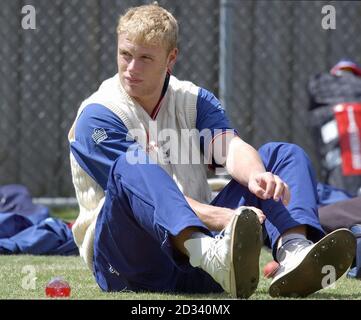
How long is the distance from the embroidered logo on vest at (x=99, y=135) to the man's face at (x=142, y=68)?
23 cm

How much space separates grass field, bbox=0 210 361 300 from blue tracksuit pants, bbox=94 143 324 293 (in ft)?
0.29

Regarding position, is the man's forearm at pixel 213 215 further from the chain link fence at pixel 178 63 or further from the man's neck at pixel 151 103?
the chain link fence at pixel 178 63

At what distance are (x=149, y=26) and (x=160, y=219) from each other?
80 cm

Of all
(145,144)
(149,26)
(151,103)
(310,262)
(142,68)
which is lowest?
(310,262)

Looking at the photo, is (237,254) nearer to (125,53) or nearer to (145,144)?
(145,144)

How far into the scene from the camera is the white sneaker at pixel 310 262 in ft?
10.9

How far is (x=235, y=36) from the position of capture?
7551 mm

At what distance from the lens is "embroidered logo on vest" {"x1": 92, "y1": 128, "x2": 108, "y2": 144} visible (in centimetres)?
359

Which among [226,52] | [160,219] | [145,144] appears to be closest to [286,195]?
[160,219]

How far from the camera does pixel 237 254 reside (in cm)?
320

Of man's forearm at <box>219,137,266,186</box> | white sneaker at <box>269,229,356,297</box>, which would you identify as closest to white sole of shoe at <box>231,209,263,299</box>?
white sneaker at <box>269,229,356,297</box>

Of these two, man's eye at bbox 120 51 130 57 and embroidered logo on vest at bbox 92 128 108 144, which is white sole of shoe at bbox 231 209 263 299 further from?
man's eye at bbox 120 51 130 57

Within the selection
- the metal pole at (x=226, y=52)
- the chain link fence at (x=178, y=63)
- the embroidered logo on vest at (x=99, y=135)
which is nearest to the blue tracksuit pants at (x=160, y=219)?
the embroidered logo on vest at (x=99, y=135)

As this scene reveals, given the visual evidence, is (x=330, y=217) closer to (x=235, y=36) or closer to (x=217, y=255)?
(x=217, y=255)
